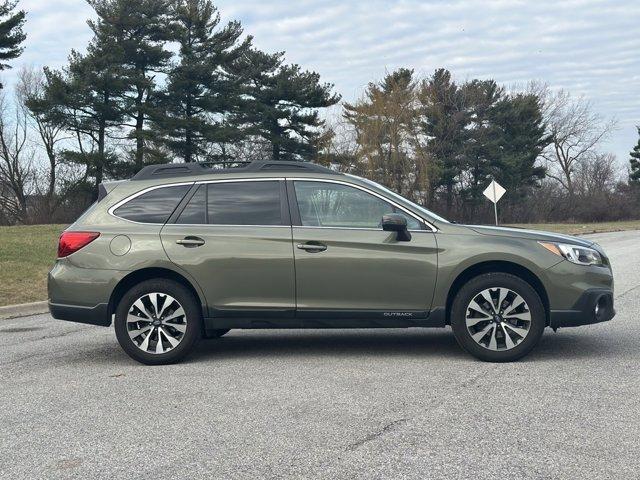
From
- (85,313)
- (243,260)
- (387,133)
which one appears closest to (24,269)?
(85,313)

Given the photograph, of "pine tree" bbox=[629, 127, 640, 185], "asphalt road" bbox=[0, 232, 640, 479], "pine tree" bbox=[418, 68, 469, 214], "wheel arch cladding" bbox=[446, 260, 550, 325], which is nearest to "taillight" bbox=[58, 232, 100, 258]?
"asphalt road" bbox=[0, 232, 640, 479]

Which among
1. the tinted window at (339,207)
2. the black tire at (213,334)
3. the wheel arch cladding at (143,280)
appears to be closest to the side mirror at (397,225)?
the tinted window at (339,207)

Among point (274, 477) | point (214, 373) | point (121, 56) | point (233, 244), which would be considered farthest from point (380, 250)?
point (121, 56)

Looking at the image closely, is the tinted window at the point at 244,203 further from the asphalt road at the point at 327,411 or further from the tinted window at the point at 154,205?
the asphalt road at the point at 327,411

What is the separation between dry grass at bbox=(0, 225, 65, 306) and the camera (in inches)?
472

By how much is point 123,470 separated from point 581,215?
70.5 m

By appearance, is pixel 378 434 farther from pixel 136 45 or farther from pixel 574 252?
pixel 136 45

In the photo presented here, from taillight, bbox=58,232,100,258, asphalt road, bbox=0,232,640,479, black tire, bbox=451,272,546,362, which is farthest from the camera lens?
taillight, bbox=58,232,100,258

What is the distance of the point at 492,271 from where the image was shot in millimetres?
6320

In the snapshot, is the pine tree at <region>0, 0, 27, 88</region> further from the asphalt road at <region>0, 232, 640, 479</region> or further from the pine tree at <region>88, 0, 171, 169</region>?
the asphalt road at <region>0, 232, 640, 479</region>

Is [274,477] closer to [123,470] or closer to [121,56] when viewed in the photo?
[123,470]

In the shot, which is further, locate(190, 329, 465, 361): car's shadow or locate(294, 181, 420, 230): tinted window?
locate(190, 329, 465, 361): car's shadow

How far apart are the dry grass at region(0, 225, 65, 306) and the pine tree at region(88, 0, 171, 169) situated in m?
22.8

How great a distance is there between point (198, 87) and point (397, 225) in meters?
38.6
